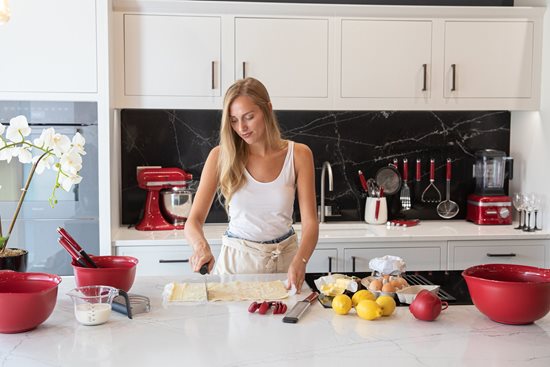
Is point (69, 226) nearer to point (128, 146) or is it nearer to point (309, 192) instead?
point (128, 146)

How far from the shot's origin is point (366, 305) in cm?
181

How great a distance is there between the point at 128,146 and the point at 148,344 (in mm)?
2636

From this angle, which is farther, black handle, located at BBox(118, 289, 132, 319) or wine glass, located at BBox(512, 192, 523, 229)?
wine glass, located at BBox(512, 192, 523, 229)

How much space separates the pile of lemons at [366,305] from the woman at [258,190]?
622 mm

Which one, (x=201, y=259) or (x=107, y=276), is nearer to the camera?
(x=107, y=276)

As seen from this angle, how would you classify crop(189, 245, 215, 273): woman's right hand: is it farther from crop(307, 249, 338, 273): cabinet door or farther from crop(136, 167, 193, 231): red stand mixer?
crop(136, 167, 193, 231): red stand mixer

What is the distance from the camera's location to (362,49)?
3.78 meters

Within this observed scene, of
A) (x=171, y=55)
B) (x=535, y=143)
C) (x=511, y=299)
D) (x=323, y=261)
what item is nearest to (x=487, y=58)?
(x=535, y=143)

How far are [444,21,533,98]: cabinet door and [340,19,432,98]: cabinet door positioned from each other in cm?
15

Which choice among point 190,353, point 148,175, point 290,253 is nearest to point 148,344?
point 190,353

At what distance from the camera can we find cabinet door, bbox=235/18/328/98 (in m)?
3.70

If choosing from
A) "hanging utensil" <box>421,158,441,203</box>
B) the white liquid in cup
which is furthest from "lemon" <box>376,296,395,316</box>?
"hanging utensil" <box>421,158,441,203</box>

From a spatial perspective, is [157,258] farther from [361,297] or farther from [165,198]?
[361,297]

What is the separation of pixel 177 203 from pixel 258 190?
133cm
